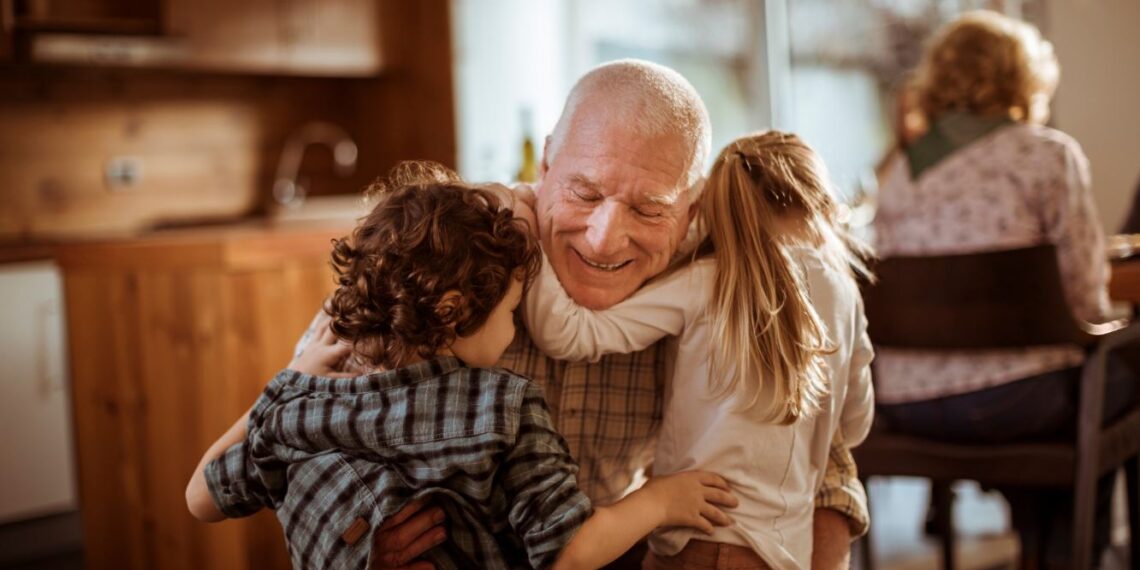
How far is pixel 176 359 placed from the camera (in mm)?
2850

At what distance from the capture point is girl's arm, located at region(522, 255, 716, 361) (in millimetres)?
1352

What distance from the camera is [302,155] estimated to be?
18.5ft

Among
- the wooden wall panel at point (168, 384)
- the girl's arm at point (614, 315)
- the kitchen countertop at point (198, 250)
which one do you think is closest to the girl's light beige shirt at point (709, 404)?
the girl's arm at point (614, 315)

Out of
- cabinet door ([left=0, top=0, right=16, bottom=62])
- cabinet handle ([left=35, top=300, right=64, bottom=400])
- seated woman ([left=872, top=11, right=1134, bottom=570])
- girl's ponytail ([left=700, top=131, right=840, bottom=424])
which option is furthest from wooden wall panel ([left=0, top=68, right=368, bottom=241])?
girl's ponytail ([left=700, top=131, right=840, bottom=424])

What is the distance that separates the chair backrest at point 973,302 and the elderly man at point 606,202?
84 centimetres

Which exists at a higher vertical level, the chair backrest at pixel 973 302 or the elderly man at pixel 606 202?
the elderly man at pixel 606 202

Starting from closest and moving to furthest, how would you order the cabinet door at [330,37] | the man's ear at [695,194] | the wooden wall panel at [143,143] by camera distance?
the man's ear at [695,194]
the wooden wall panel at [143,143]
the cabinet door at [330,37]

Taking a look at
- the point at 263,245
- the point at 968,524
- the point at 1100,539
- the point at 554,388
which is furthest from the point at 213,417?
the point at 968,524

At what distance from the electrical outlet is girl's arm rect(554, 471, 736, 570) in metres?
4.02

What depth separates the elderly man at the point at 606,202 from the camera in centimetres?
134

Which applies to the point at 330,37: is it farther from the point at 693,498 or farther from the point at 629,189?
the point at 693,498

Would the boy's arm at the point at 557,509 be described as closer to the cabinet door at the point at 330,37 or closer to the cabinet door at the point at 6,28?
the cabinet door at the point at 6,28

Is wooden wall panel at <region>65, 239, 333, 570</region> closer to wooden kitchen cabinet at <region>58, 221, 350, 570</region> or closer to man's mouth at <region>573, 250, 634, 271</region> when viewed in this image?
wooden kitchen cabinet at <region>58, 221, 350, 570</region>

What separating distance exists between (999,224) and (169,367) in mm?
2028
